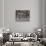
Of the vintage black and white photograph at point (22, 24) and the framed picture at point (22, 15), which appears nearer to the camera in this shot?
the vintage black and white photograph at point (22, 24)

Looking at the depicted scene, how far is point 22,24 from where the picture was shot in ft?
6.34

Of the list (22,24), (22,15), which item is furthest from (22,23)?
(22,15)

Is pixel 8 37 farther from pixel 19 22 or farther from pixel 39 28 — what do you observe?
pixel 39 28

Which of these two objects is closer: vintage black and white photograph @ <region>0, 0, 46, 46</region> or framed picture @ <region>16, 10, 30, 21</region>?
vintage black and white photograph @ <region>0, 0, 46, 46</region>

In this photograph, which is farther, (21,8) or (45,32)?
(21,8)

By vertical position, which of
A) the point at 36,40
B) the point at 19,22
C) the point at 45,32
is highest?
the point at 19,22

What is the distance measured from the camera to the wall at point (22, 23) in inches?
74.7

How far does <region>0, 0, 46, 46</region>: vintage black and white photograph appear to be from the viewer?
1.84 metres

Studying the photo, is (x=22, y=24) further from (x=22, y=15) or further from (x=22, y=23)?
(x=22, y=15)

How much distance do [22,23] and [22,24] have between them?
2 centimetres

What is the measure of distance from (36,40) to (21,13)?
0.55 metres

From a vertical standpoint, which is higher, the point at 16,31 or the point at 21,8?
the point at 21,8

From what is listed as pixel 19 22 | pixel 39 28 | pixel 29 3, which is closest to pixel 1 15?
pixel 19 22

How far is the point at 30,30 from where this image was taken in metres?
1.93
